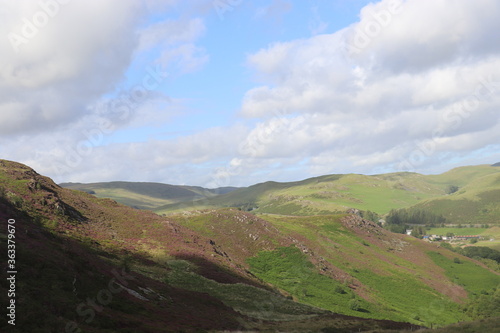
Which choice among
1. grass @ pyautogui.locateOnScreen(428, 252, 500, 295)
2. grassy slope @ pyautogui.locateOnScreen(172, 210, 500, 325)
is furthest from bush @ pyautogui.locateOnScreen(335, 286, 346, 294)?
grass @ pyautogui.locateOnScreen(428, 252, 500, 295)

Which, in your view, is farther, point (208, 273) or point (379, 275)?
point (379, 275)

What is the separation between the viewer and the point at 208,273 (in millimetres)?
59000

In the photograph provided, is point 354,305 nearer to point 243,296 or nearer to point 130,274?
point 243,296

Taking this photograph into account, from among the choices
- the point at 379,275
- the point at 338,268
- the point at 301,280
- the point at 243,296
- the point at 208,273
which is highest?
the point at 208,273

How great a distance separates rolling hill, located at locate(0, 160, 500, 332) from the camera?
29.7m

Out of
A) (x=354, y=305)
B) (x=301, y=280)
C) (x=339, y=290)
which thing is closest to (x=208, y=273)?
(x=301, y=280)

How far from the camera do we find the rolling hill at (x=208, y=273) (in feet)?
97.5

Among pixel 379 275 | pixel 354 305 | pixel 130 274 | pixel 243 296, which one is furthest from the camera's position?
pixel 379 275

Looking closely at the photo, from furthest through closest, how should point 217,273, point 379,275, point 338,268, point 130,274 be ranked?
point 379,275 < point 338,268 < point 217,273 < point 130,274

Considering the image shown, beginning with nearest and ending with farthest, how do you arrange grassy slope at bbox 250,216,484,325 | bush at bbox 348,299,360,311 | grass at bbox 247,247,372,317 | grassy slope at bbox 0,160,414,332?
grassy slope at bbox 0,160,414,332 → bush at bbox 348,299,360,311 → grass at bbox 247,247,372,317 → grassy slope at bbox 250,216,484,325

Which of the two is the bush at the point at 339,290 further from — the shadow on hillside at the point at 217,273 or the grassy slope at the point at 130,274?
the shadow on hillside at the point at 217,273

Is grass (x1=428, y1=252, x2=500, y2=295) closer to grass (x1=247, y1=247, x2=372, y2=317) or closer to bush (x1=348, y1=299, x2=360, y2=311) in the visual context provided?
grass (x1=247, y1=247, x2=372, y2=317)

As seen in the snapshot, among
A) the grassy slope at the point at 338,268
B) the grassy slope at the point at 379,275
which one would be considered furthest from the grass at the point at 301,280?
the grassy slope at the point at 379,275

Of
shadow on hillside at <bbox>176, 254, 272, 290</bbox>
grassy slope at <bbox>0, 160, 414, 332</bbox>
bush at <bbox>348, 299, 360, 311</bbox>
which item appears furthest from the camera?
bush at <bbox>348, 299, 360, 311</bbox>
